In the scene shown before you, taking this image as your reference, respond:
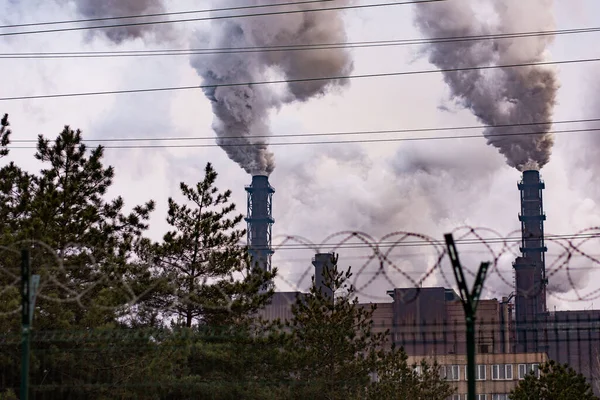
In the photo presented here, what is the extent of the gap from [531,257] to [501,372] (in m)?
13.3

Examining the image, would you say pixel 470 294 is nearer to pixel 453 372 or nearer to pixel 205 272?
pixel 205 272

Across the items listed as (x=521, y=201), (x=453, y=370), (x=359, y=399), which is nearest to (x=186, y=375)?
(x=359, y=399)

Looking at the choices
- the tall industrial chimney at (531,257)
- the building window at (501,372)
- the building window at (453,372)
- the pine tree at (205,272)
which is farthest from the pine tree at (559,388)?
the tall industrial chimney at (531,257)

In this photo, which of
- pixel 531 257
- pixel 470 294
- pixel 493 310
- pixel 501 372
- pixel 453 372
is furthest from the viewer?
pixel 493 310

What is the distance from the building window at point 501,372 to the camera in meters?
105

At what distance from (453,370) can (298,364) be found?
6764 centimetres

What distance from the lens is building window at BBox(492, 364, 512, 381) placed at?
10544 centimetres

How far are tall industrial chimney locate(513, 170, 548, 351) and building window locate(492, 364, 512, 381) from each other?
3.42m

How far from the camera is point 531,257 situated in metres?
111

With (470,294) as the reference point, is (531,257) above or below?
above

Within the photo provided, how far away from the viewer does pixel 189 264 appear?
41.3m

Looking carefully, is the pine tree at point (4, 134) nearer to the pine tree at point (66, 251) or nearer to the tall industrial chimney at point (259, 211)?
the pine tree at point (66, 251)

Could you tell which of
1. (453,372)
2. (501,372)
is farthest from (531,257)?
(453,372)

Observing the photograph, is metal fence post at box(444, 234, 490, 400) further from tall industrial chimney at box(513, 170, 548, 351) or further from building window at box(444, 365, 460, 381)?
tall industrial chimney at box(513, 170, 548, 351)
